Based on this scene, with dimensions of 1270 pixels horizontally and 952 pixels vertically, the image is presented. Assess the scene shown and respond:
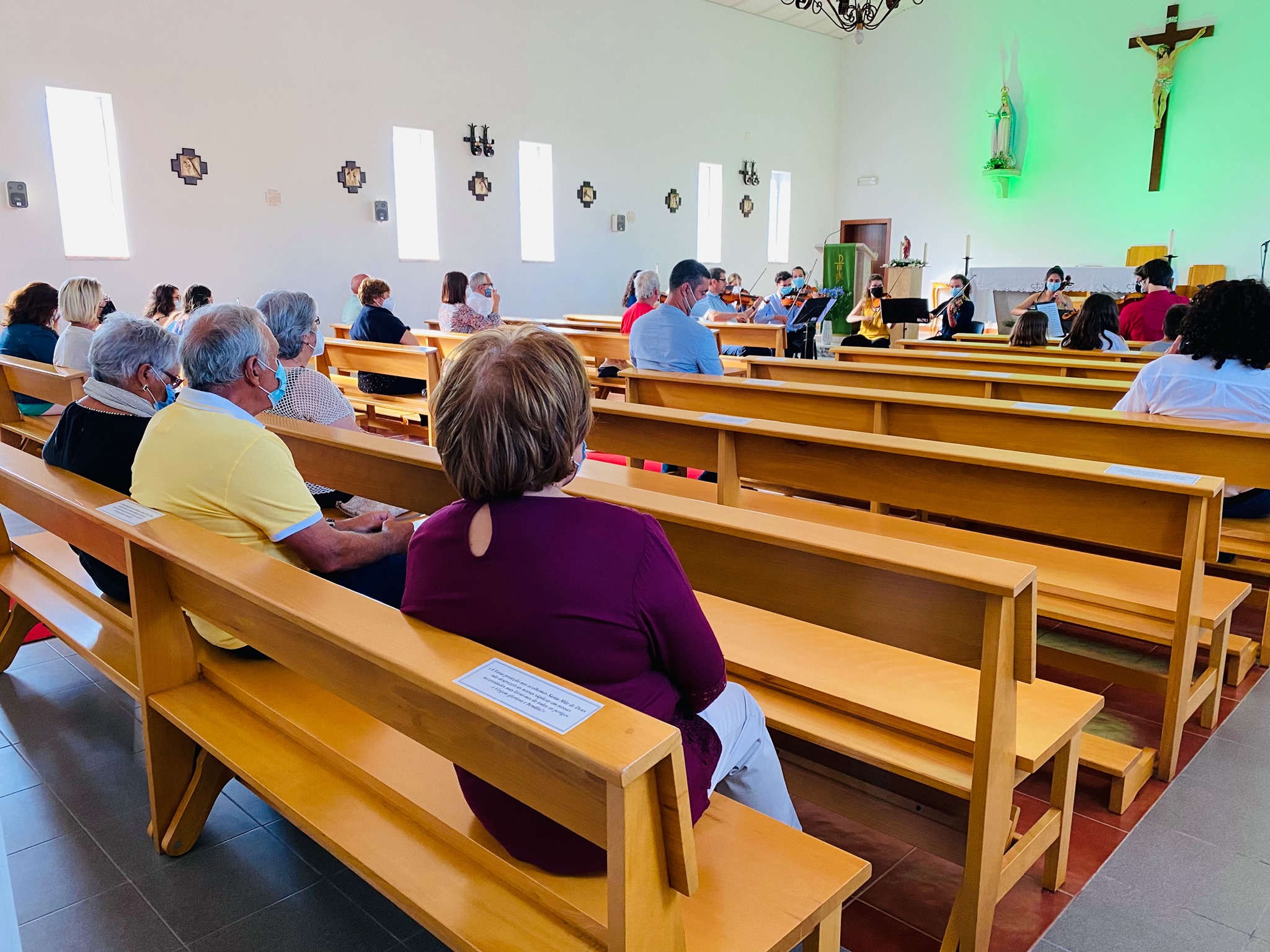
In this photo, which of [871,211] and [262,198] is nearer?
[262,198]

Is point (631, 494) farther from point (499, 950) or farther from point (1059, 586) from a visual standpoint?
point (1059, 586)

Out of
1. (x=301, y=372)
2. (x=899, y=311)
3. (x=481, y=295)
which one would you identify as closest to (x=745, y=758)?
(x=301, y=372)

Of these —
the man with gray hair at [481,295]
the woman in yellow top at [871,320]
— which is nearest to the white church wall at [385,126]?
the man with gray hair at [481,295]

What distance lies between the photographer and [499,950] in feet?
3.73

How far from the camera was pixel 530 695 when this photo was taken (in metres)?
1.03

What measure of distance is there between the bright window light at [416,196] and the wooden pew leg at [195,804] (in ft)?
29.5

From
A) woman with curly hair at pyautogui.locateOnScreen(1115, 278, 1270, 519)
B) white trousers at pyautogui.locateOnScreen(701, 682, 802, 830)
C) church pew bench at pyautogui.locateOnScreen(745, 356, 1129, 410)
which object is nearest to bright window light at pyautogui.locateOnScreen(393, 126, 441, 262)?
church pew bench at pyautogui.locateOnScreen(745, 356, 1129, 410)

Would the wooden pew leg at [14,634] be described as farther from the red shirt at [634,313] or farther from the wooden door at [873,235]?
→ the wooden door at [873,235]

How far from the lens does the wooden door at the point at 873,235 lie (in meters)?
15.4

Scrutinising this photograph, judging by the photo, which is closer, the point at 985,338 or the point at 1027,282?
the point at 985,338

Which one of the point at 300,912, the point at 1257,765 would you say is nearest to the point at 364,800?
the point at 300,912

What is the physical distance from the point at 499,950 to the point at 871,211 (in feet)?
51.7

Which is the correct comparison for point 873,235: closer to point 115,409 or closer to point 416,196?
point 416,196

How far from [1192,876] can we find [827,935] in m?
1.04
